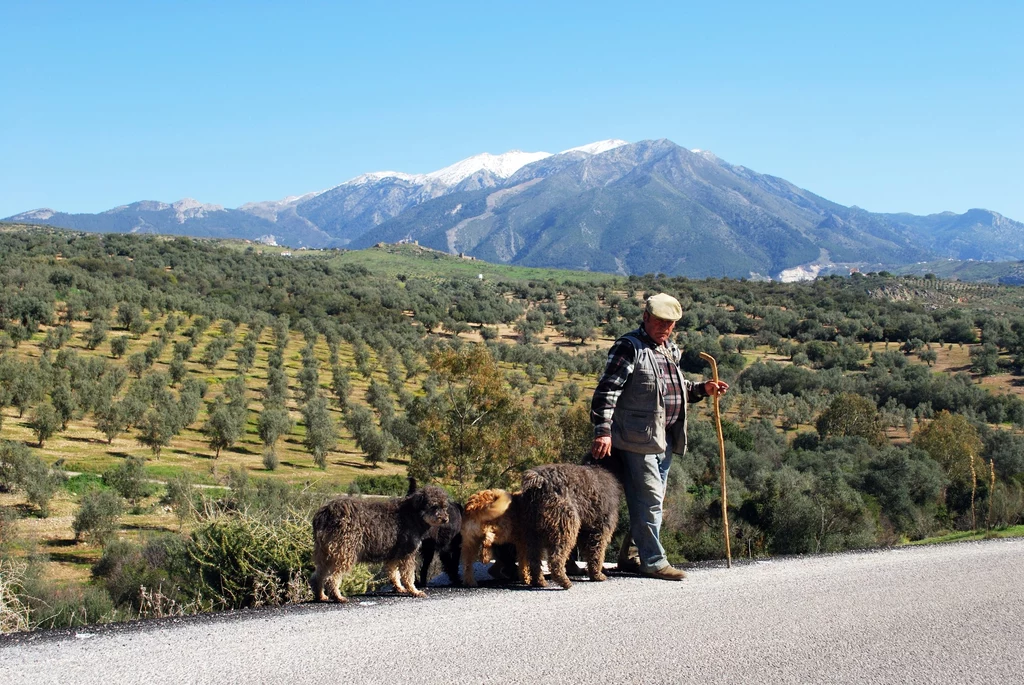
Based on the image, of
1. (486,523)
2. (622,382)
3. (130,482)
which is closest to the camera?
(486,523)

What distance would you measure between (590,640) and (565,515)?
1537 mm

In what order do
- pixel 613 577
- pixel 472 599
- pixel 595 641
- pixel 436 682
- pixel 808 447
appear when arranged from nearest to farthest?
pixel 436 682, pixel 595 641, pixel 472 599, pixel 613 577, pixel 808 447

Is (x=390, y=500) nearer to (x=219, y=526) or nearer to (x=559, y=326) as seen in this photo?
(x=219, y=526)

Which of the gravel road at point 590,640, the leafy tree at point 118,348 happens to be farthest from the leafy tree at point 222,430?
the gravel road at point 590,640

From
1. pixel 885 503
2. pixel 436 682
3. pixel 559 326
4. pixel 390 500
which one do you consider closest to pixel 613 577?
pixel 390 500

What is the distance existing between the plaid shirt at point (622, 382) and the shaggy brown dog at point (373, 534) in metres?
1.52

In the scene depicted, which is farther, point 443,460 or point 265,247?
point 265,247

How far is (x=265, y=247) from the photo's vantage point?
175m

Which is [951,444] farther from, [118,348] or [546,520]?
[118,348]

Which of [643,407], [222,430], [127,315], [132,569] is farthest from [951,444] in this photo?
[127,315]

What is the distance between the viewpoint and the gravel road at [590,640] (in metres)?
4.93

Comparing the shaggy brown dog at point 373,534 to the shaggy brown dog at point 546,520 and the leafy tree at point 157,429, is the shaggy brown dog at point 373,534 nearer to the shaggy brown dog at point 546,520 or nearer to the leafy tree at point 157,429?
the shaggy brown dog at point 546,520

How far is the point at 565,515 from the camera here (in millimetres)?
7035

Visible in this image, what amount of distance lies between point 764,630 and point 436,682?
2.50m
